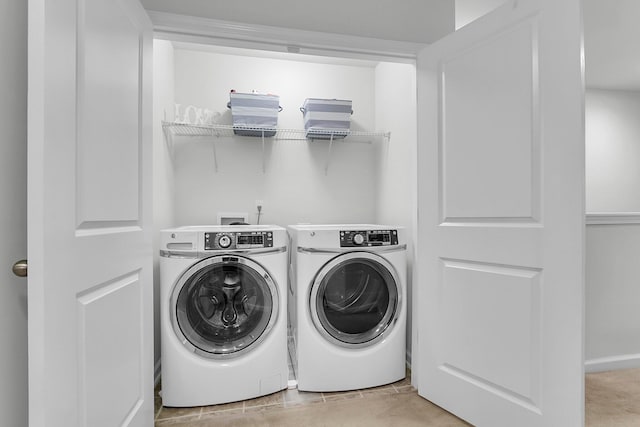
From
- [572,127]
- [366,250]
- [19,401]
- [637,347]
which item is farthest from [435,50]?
[637,347]

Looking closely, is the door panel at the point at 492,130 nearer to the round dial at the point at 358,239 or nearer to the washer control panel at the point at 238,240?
the round dial at the point at 358,239

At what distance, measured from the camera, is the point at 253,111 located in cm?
254

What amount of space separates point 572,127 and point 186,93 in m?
2.54

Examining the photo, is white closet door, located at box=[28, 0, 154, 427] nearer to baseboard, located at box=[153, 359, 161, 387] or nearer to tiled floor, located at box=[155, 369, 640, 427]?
tiled floor, located at box=[155, 369, 640, 427]

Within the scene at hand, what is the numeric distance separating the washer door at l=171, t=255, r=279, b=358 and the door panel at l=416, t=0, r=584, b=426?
34.3 inches

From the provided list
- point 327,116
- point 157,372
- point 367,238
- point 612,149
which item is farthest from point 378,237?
point 612,149

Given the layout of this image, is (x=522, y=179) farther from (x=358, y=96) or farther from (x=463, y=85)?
(x=358, y=96)

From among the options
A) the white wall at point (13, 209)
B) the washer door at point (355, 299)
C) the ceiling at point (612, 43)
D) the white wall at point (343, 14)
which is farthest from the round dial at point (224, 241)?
the ceiling at point (612, 43)

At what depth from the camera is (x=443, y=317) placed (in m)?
1.75

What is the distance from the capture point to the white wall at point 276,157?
2723mm

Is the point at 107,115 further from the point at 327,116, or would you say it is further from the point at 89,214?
the point at 327,116

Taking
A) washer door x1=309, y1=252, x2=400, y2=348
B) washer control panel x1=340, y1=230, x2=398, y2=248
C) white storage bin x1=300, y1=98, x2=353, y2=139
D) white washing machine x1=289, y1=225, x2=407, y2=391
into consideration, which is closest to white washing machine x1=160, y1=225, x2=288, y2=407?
white washing machine x1=289, y1=225, x2=407, y2=391

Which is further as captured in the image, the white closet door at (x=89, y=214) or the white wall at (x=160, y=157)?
the white wall at (x=160, y=157)

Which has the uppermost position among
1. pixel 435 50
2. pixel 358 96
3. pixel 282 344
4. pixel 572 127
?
pixel 358 96
